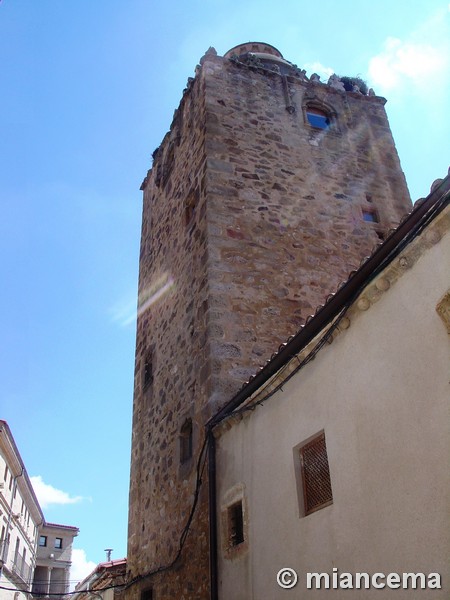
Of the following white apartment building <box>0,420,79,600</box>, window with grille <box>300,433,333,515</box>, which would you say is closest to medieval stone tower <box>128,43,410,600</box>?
window with grille <box>300,433,333,515</box>

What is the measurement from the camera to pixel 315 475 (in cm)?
514

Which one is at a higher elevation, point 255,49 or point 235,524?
point 255,49

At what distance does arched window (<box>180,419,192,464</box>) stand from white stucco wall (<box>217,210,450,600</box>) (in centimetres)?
229

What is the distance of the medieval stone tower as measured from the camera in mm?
8117

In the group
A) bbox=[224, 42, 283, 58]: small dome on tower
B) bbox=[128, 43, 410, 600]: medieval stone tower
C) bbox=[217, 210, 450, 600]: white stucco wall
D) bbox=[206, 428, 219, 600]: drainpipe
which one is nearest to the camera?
bbox=[217, 210, 450, 600]: white stucco wall

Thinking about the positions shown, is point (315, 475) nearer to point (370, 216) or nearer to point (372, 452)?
point (372, 452)

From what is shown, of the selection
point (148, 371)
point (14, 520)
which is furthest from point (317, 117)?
point (14, 520)

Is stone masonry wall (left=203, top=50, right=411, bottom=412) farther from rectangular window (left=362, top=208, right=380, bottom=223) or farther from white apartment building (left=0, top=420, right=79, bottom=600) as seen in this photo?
white apartment building (left=0, top=420, right=79, bottom=600)

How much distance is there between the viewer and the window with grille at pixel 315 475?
497 cm

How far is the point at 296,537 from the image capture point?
16.9 ft

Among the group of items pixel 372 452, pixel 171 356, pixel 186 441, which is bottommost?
pixel 372 452

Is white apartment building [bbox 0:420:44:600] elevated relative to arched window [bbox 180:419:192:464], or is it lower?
elevated

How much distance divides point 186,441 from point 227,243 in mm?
2987

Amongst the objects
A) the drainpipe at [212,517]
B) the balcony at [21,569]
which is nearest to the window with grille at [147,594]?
the drainpipe at [212,517]
